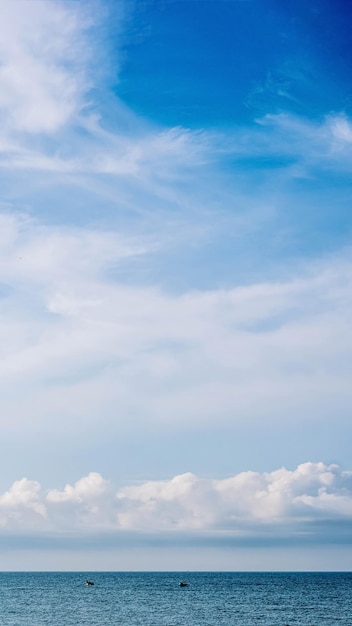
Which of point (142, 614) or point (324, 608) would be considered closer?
point (142, 614)

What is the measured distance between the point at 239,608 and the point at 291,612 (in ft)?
37.7

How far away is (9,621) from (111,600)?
4879 cm

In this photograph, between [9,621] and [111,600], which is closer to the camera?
[9,621]

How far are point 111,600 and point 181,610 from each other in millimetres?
31402

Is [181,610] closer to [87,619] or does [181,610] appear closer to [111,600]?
[87,619]

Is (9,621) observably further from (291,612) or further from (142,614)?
(291,612)

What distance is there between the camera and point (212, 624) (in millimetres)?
101188

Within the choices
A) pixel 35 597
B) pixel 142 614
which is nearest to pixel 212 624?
pixel 142 614

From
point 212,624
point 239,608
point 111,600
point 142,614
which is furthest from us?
point 111,600

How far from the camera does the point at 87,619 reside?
107750 millimetres

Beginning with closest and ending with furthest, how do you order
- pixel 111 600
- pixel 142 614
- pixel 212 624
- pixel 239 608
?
pixel 212 624 < pixel 142 614 < pixel 239 608 < pixel 111 600

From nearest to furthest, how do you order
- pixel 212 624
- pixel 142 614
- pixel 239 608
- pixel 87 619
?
pixel 212 624 → pixel 87 619 → pixel 142 614 → pixel 239 608

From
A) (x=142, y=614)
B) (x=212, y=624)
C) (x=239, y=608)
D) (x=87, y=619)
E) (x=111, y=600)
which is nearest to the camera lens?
(x=212, y=624)

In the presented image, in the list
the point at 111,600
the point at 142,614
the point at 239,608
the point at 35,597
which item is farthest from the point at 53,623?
the point at 35,597
